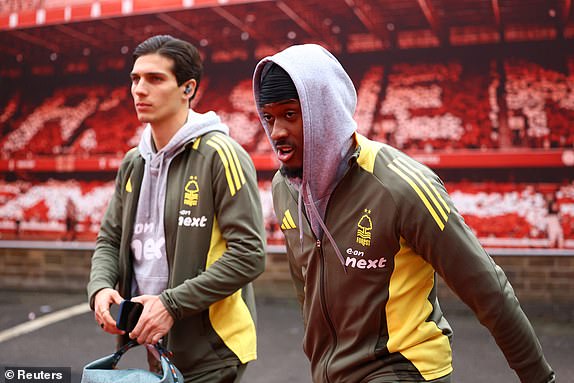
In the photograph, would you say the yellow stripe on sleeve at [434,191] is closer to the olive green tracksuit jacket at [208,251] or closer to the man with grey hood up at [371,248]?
the man with grey hood up at [371,248]

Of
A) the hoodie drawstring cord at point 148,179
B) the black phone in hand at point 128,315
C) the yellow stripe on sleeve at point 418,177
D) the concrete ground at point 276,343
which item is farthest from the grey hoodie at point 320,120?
the concrete ground at point 276,343

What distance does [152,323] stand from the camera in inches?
76.1

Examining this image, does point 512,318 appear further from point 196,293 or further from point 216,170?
point 216,170

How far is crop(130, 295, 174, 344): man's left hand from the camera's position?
1.92m

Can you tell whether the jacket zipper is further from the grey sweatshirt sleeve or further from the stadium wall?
the stadium wall

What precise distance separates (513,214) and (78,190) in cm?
459

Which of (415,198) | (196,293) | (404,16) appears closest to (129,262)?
(196,293)

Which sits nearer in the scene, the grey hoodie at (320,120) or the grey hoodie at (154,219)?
the grey hoodie at (320,120)

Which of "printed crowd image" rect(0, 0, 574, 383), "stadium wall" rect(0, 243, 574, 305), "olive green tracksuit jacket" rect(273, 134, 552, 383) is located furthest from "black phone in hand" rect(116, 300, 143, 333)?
"stadium wall" rect(0, 243, 574, 305)

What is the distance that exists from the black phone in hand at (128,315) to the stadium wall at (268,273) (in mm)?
4186

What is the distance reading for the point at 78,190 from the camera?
710 cm

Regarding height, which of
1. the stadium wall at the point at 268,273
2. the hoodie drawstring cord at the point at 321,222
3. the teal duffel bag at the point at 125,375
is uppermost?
the hoodie drawstring cord at the point at 321,222

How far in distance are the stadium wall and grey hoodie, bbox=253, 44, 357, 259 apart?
174 inches

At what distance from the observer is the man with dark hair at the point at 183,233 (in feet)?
6.83
